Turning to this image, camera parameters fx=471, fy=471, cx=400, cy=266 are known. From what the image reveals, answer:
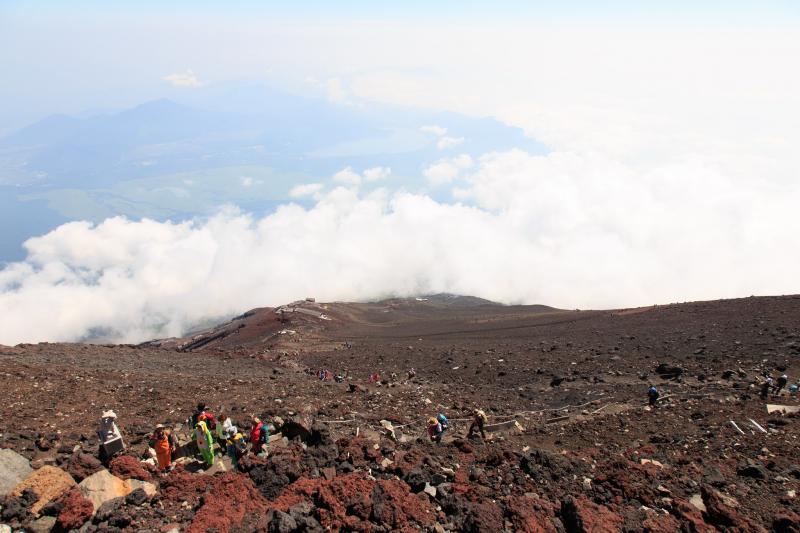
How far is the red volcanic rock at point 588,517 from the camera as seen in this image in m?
7.34

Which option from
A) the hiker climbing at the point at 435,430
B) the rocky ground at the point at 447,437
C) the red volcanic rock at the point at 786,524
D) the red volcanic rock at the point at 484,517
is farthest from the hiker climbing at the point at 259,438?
the red volcanic rock at the point at 786,524

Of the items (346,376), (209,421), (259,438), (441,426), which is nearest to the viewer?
(259,438)

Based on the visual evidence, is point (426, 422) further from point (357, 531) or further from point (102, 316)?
point (102, 316)

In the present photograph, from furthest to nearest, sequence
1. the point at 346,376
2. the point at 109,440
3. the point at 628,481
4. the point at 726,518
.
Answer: the point at 346,376, the point at 109,440, the point at 628,481, the point at 726,518

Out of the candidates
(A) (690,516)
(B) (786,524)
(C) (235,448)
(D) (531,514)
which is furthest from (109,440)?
(B) (786,524)

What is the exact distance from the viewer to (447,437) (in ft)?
43.4

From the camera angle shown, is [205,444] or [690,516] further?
[205,444]

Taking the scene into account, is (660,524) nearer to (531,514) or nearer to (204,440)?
(531,514)

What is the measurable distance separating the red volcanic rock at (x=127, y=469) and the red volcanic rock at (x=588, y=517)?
7358 millimetres

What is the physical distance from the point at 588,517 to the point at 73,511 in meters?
7.99

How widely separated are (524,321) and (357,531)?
33.5 m

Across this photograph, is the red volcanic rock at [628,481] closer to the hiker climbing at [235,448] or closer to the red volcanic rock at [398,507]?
the red volcanic rock at [398,507]

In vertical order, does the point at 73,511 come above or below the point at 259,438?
below

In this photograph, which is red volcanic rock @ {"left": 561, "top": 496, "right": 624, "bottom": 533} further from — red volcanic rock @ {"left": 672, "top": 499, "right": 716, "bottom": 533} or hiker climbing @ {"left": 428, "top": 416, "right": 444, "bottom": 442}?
hiker climbing @ {"left": 428, "top": 416, "right": 444, "bottom": 442}
